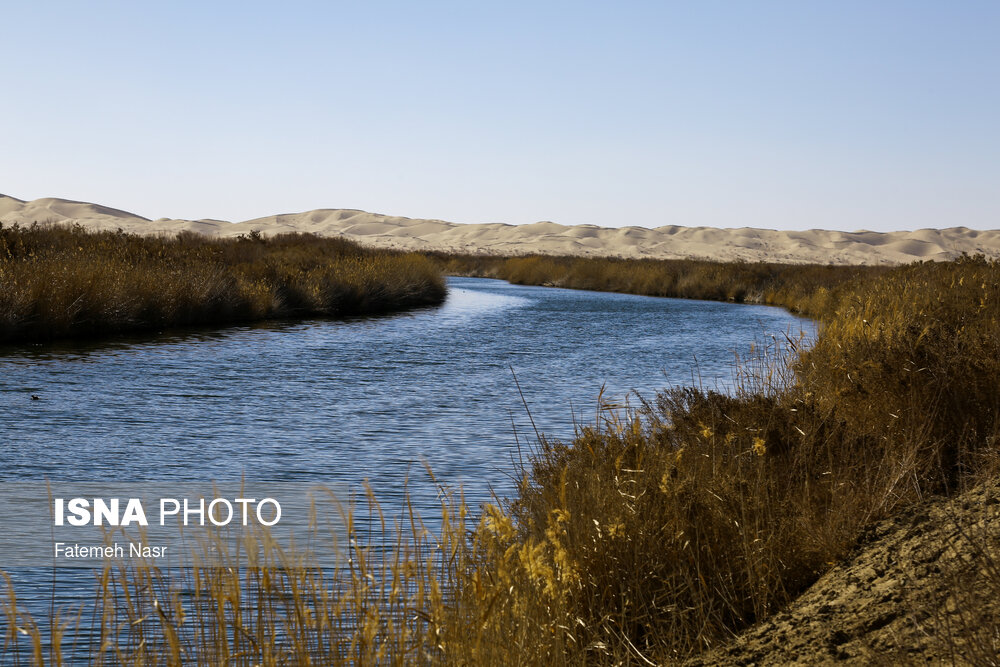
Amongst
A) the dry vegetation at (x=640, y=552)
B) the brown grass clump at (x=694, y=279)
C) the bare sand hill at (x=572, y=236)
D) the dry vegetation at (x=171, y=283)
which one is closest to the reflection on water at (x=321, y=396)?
the dry vegetation at (x=171, y=283)

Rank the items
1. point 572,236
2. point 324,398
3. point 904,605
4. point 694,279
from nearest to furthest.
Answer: point 904,605 → point 324,398 → point 694,279 → point 572,236

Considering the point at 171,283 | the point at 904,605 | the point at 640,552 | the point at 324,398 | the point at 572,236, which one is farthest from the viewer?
the point at 572,236

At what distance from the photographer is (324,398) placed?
11.6 metres

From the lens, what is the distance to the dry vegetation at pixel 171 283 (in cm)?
1570

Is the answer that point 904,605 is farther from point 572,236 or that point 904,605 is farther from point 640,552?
point 572,236

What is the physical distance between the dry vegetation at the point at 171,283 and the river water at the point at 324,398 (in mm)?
953

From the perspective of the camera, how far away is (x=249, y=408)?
10625 millimetres

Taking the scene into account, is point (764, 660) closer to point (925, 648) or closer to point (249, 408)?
point (925, 648)

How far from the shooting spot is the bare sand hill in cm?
12269

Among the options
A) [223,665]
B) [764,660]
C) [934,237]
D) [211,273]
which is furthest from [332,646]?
[934,237]

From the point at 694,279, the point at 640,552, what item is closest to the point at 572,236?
the point at 694,279

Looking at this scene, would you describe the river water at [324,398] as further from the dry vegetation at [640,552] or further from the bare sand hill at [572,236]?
the bare sand hill at [572,236]

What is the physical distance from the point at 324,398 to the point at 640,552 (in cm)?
803

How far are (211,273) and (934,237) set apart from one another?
158229 mm
